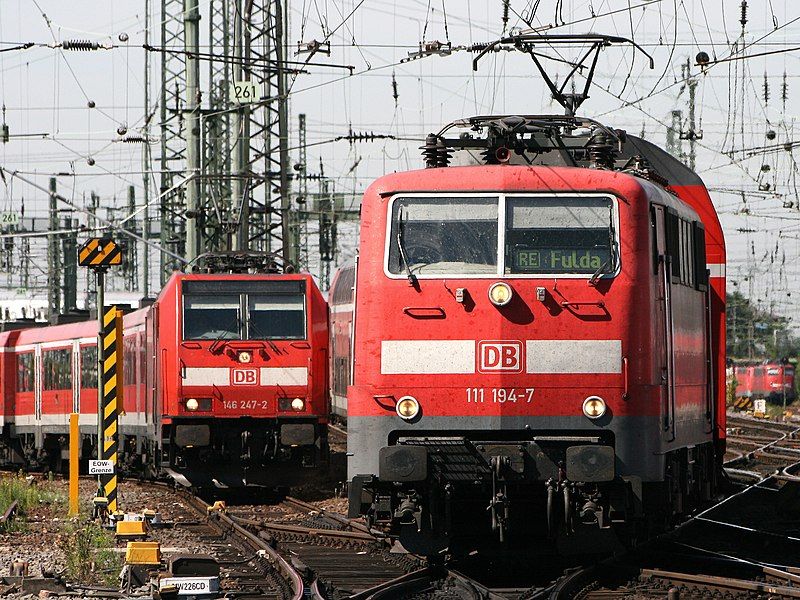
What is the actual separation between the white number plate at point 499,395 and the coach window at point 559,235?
92cm

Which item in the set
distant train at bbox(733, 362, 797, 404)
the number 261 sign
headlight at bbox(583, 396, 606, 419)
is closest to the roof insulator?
the number 261 sign

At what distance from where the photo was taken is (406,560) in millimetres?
13141

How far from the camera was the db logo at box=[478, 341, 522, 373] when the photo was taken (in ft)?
37.3

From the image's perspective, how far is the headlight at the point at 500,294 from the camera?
1138 cm

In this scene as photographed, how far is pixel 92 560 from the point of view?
12820 mm

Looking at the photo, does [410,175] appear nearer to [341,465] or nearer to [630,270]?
[630,270]

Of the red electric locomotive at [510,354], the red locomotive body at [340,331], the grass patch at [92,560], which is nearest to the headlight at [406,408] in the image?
the red electric locomotive at [510,354]

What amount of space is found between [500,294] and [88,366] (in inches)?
697

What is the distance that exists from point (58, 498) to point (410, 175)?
37.2ft

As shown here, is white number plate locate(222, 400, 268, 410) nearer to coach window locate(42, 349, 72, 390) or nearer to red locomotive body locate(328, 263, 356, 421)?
coach window locate(42, 349, 72, 390)

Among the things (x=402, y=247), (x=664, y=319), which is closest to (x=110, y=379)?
(x=402, y=247)

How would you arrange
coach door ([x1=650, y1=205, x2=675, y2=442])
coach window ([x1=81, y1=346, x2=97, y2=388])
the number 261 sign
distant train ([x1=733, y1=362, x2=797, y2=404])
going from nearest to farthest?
coach door ([x1=650, y1=205, x2=675, y2=442]), coach window ([x1=81, y1=346, x2=97, y2=388]), the number 261 sign, distant train ([x1=733, y1=362, x2=797, y2=404])

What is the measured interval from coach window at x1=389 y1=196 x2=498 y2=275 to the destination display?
0.21 m

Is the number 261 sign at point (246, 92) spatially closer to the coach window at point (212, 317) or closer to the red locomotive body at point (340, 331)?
the red locomotive body at point (340, 331)
